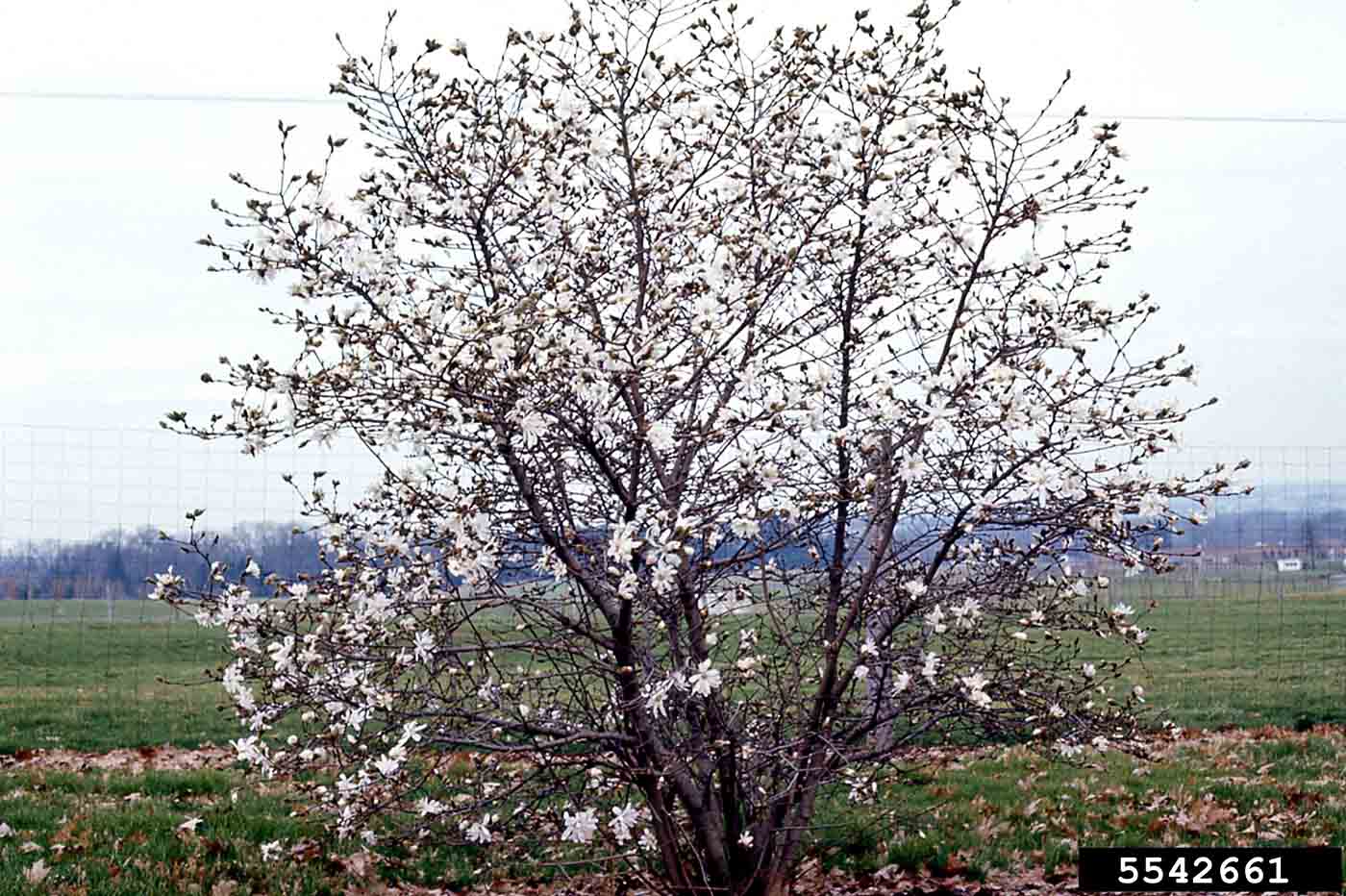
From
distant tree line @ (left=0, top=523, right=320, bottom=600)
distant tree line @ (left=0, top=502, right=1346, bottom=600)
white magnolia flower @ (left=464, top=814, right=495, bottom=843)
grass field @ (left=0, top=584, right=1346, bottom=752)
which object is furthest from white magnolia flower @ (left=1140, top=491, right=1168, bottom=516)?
distant tree line @ (left=0, top=523, right=320, bottom=600)

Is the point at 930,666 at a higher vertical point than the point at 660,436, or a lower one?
lower

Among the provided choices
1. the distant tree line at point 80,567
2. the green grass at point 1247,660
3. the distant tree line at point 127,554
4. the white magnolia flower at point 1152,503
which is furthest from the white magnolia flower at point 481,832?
the distant tree line at point 80,567

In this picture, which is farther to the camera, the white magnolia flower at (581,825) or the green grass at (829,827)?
the green grass at (829,827)

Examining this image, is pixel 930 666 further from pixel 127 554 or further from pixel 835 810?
pixel 127 554

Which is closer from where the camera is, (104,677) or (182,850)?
(182,850)

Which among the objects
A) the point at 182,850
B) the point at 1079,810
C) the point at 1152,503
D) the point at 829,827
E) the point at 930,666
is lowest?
the point at 1079,810

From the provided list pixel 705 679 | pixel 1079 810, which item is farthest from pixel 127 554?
pixel 705 679

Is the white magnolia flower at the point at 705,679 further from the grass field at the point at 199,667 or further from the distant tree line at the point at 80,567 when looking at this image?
the distant tree line at the point at 80,567

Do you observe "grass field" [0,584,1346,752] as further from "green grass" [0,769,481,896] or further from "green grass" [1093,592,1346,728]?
"green grass" [0,769,481,896]

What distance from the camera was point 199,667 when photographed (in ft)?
52.4

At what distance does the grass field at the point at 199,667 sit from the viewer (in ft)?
39.2

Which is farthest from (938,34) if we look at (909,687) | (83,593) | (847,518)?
(83,593)

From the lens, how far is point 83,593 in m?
18.9

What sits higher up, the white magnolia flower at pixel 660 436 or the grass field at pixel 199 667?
the white magnolia flower at pixel 660 436
